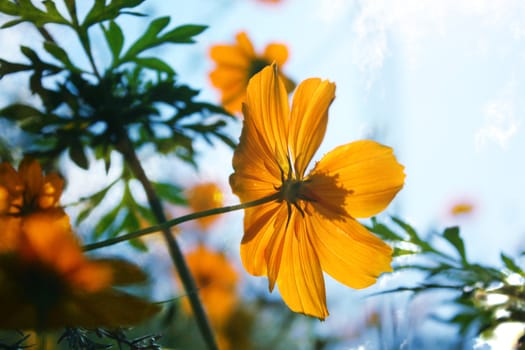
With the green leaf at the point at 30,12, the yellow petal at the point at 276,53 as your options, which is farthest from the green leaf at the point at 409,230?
the yellow petal at the point at 276,53

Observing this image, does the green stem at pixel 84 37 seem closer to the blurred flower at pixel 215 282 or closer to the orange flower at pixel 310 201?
the orange flower at pixel 310 201

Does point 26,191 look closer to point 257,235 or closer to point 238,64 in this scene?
point 257,235

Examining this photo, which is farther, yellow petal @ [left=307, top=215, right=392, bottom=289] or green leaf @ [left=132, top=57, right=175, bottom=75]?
green leaf @ [left=132, top=57, right=175, bottom=75]

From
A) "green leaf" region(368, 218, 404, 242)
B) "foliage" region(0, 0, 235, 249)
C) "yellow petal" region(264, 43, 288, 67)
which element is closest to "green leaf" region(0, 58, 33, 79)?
"foliage" region(0, 0, 235, 249)

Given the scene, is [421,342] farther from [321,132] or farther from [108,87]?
[108,87]

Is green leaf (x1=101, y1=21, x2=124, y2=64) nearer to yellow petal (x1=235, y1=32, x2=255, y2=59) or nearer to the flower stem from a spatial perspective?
the flower stem

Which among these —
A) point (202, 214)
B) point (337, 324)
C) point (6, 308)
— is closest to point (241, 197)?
point (202, 214)
